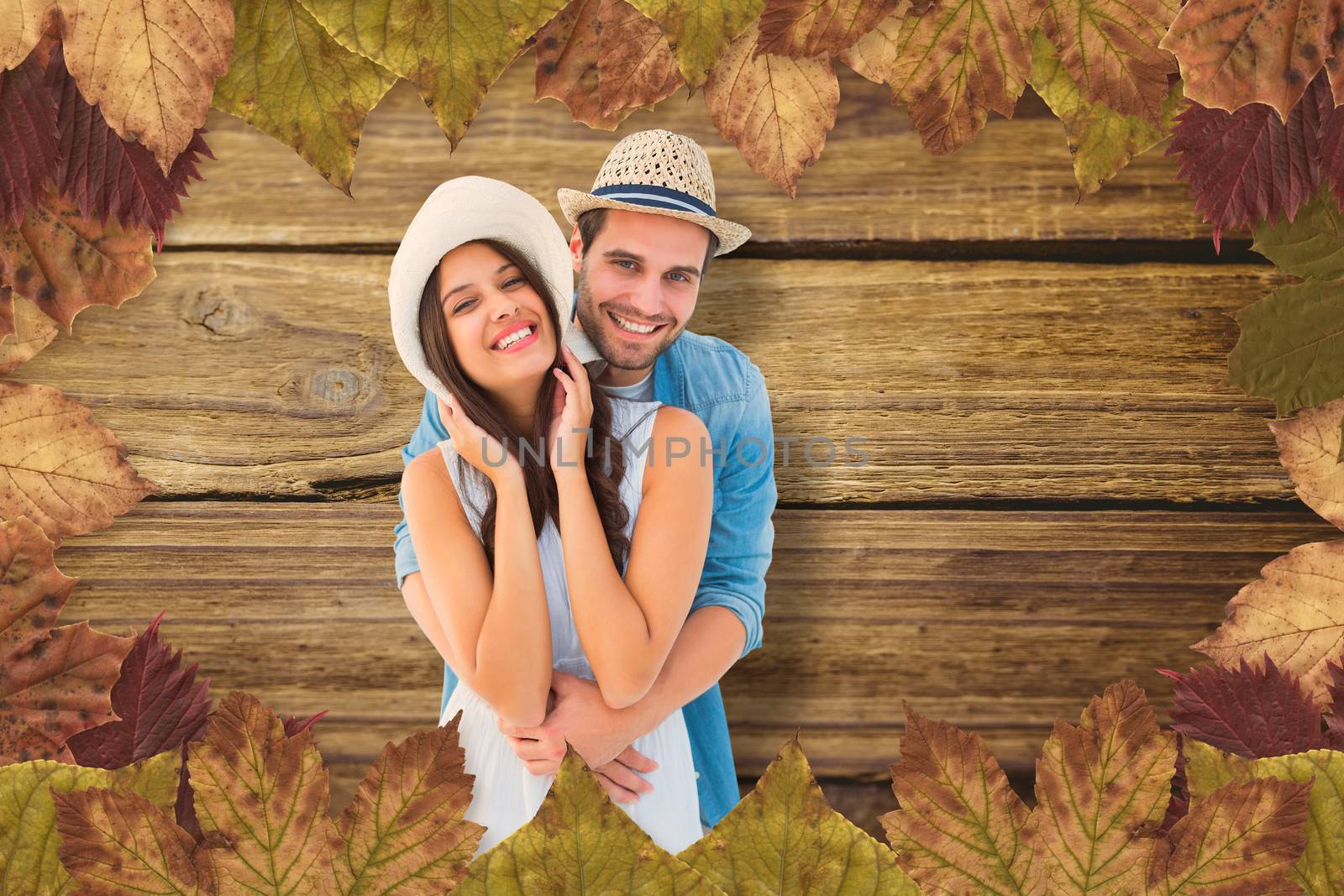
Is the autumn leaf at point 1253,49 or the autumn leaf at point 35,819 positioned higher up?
the autumn leaf at point 1253,49

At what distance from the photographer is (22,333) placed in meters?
0.72

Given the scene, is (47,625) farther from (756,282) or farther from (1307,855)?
(1307,855)

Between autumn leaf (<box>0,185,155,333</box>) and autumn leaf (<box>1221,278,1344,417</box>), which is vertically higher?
autumn leaf (<box>1221,278,1344,417</box>)

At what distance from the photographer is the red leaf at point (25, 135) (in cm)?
61

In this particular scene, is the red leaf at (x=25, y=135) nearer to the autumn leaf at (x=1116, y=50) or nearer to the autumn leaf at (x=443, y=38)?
the autumn leaf at (x=443, y=38)

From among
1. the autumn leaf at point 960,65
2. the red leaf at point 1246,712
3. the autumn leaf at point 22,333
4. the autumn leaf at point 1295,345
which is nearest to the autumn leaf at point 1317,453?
the autumn leaf at point 1295,345

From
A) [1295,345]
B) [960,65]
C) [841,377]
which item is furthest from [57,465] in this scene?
[1295,345]

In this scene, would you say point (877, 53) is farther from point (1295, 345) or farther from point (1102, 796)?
point (1102, 796)

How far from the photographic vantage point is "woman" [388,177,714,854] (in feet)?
2.27

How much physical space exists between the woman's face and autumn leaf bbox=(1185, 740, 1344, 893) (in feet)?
1.81

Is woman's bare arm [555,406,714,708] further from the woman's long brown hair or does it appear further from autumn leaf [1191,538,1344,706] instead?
autumn leaf [1191,538,1344,706]

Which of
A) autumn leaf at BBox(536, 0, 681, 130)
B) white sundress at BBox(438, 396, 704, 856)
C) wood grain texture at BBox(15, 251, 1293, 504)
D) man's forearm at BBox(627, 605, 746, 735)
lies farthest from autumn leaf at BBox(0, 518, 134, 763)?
autumn leaf at BBox(536, 0, 681, 130)

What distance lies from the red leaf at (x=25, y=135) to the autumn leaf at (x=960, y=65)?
58cm

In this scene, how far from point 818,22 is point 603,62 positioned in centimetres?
15
